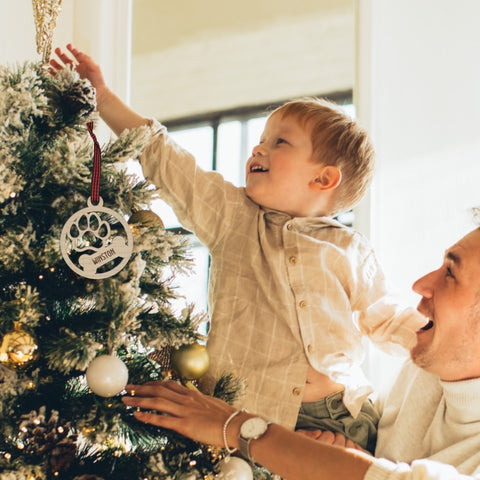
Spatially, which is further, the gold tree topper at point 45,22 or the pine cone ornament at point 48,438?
the gold tree topper at point 45,22

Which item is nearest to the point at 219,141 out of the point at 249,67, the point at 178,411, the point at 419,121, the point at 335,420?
the point at 249,67

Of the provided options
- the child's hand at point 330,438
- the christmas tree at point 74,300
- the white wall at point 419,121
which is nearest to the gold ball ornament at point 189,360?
the christmas tree at point 74,300

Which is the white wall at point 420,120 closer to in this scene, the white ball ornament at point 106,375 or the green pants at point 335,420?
the green pants at point 335,420

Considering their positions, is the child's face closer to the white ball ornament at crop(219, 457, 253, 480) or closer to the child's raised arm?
the child's raised arm

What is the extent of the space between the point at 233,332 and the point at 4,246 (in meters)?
0.55

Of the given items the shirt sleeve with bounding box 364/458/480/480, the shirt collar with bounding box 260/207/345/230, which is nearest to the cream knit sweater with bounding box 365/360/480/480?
the shirt sleeve with bounding box 364/458/480/480

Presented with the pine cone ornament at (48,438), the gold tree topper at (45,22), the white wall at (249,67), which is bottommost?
the pine cone ornament at (48,438)

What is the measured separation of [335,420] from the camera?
135 centimetres

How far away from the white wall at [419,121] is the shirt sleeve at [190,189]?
571 millimetres

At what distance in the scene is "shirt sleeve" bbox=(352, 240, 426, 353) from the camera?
1403 mm

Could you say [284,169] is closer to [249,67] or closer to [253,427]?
[253,427]

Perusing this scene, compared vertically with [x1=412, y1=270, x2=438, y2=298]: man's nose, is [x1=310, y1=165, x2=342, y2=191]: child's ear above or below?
above

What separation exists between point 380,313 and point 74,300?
704 mm

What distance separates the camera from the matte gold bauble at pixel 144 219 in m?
1.03
